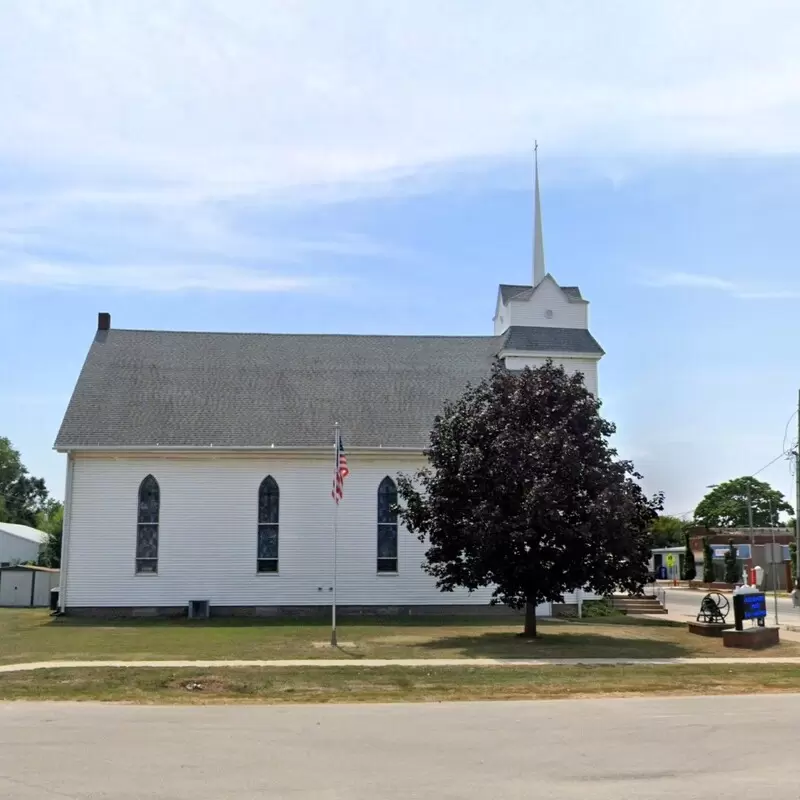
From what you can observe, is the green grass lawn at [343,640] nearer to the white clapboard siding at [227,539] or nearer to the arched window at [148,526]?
the white clapboard siding at [227,539]

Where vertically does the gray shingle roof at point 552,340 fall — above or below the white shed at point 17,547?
above

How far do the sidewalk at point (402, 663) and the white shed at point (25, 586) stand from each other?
23216 mm

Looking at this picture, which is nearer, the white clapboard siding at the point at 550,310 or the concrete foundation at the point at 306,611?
the concrete foundation at the point at 306,611

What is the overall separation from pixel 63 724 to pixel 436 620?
780 inches

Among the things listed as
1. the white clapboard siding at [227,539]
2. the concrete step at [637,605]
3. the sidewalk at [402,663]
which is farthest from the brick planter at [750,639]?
the concrete step at [637,605]

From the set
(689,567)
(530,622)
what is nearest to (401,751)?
(530,622)

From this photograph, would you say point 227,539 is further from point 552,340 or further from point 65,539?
point 552,340

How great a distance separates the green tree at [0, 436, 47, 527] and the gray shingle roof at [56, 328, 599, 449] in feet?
281

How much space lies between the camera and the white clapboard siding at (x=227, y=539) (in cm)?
3291

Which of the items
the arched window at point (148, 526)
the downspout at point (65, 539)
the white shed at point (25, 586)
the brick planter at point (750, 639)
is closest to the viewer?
the brick planter at point (750, 639)

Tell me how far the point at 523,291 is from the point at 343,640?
19514 mm

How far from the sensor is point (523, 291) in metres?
39.5

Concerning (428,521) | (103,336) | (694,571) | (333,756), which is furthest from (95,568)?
(694,571)

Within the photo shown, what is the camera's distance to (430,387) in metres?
37.7
